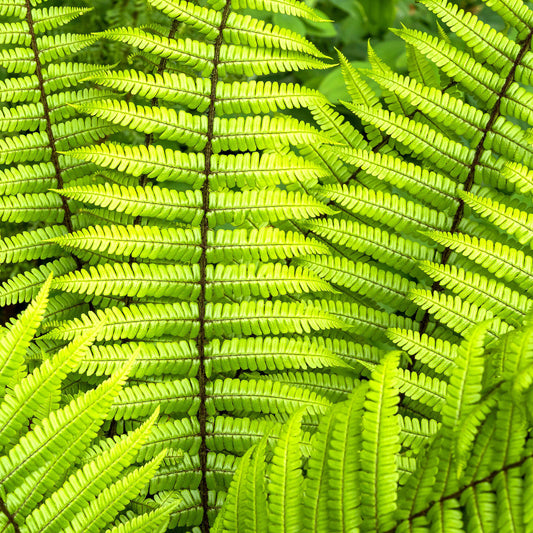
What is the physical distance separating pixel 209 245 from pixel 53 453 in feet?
2.00

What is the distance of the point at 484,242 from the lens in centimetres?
136

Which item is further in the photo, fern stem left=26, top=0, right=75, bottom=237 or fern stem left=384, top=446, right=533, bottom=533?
fern stem left=26, top=0, right=75, bottom=237

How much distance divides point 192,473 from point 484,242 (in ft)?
3.14

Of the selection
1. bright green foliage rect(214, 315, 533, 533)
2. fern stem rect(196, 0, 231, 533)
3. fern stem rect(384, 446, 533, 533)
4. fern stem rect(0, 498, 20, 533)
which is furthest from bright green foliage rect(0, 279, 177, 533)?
fern stem rect(384, 446, 533, 533)

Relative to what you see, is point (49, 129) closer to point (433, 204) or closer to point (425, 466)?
point (433, 204)

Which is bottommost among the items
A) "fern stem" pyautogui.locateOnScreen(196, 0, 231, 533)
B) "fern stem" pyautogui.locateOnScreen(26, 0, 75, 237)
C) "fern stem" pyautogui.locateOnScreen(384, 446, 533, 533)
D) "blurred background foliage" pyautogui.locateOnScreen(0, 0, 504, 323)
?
"fern stem" pyautogui.locateOnScreen(384, 446, 533, 533)

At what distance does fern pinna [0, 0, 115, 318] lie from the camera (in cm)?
150

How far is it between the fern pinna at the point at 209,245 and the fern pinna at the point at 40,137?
0.73ft

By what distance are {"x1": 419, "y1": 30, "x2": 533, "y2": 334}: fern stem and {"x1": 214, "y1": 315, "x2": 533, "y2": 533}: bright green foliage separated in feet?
1.77

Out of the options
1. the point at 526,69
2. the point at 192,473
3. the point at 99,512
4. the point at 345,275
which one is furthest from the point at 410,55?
the point at 99,512

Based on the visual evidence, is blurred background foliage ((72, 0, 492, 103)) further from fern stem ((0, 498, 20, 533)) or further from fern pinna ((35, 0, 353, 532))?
fern stem ((0, 498, 20, 533))

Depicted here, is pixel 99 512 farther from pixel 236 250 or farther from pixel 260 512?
pixel 236 250

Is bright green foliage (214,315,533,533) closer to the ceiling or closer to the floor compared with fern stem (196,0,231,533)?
closer to the floor

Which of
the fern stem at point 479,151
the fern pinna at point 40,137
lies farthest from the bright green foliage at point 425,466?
the fern pinna at point 40,137
